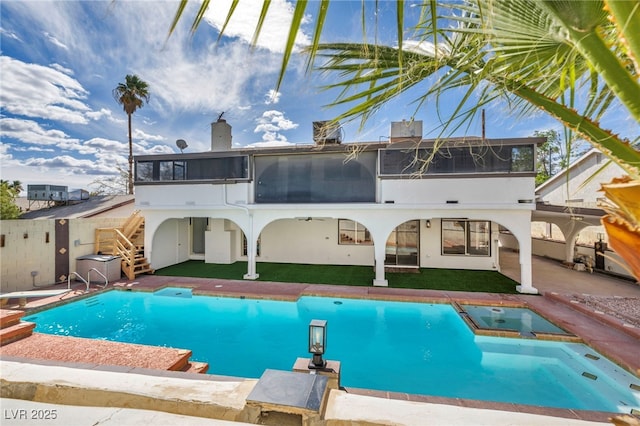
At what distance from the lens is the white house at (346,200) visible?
34.9 ft

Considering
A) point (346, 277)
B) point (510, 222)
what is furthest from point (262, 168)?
point (510, 222)

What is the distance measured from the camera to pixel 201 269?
14625mm

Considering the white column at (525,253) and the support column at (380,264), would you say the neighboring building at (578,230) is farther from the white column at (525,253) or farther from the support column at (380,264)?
the support column at (380,264)

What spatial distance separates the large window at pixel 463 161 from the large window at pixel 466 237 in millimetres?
4297

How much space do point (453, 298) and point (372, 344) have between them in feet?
13.8

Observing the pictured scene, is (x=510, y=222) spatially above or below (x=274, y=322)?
above

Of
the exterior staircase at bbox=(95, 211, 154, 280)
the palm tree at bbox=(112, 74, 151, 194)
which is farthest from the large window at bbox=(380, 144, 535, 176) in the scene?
the palm tree at bbox=(112, 74, 151, 194)

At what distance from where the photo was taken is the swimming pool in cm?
547

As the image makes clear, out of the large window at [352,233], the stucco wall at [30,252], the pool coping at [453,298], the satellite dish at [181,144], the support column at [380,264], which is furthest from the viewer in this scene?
the large window at [352,233]

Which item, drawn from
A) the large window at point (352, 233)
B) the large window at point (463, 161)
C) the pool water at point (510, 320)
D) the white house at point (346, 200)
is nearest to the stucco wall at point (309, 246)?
the white house at point (346, 200)

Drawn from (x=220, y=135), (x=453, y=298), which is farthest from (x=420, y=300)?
(x=220, y=135)

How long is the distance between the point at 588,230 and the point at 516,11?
1986cm

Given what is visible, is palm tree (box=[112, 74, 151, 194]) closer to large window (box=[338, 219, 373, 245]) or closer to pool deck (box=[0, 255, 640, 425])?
pool deck (box=[0, 255, 640, 425])

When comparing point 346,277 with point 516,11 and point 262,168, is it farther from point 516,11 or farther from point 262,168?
point 516,11
